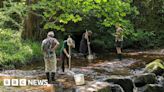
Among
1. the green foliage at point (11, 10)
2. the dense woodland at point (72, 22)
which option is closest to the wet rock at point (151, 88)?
the dense woodland at point (72, 22)

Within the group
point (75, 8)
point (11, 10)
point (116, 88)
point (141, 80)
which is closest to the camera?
point (116, 88)

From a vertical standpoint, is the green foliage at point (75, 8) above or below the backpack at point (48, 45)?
above

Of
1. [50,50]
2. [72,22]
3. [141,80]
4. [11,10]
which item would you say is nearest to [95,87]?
[50,50]

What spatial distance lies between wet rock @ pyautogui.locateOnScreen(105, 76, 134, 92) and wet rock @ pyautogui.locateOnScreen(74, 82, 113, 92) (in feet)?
2.45

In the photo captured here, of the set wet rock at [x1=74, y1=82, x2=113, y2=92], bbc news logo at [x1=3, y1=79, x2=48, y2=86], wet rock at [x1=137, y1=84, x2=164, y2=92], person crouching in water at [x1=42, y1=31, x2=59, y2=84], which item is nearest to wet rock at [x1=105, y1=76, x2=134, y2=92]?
wet rock at [x1=137, y1=84, x2=164, y2=92]

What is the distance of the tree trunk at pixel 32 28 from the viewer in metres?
22.4

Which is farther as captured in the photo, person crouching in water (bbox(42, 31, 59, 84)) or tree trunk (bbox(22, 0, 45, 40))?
tree trunk (bbox(22, 0, 45, 40))

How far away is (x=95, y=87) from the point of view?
1199 centimetres

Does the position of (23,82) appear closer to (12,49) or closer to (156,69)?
(12,49)

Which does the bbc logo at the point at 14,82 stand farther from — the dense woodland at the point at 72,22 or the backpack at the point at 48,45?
the dense woodland at the point at 72,22

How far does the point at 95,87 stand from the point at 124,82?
1.89 meters

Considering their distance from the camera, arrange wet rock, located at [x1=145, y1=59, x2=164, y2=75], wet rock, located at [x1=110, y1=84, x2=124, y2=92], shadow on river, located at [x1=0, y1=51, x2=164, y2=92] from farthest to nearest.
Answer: wet rock, located at [x1=145, y1=59, x2=164, y2=75] < wet rock, located at [x1=110, y1=84, x2=124, y2=92] < shadow on river, located at [x1=0, y1=51, x2=164, y2=92]

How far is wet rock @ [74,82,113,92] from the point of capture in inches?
460

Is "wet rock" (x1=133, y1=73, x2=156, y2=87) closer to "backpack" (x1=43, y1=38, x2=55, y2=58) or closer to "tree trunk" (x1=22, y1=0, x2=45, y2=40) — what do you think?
"backpack" (x1=43, y1=38, x2=55, y2=58)
